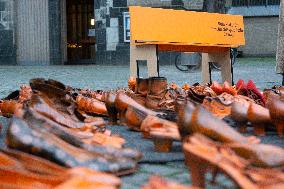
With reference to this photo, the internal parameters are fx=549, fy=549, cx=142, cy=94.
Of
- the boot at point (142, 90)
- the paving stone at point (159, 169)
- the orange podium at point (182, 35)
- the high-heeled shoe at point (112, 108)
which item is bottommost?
the paving stone at point (159, 169)

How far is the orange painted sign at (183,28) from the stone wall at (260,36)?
19.9m

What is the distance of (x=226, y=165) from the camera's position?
5.33ft

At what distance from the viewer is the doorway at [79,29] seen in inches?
811

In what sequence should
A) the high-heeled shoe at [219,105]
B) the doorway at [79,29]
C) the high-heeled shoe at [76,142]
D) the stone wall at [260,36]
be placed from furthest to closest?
1. the stone wall at [260,36]
2. the doorway at [79,29]
3. the high-heeled shoe at [219,105]
4. the high-heeled shoe at [76,142]

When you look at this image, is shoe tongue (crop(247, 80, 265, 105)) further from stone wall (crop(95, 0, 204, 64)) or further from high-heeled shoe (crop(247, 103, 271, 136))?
stone wall (crop(95, 0, 204, 64))

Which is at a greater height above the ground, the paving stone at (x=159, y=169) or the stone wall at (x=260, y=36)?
the stone wall at (x=260, y=36)

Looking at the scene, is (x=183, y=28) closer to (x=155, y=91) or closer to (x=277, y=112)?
(x=155, y=91)

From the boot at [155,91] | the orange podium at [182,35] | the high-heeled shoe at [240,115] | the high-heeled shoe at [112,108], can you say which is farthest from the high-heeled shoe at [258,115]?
the orange podium at [182,35]

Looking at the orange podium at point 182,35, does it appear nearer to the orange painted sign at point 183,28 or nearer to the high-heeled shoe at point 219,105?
the orange painted sign at point 183,28

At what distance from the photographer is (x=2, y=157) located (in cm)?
183

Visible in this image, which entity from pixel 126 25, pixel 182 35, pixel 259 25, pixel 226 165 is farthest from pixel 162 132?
pixel 259 25

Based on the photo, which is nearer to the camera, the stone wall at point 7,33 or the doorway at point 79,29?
the stone wall at point 7,33

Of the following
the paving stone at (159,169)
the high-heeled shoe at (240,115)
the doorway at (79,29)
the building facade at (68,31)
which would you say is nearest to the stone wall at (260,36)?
the doorway at (79,29)

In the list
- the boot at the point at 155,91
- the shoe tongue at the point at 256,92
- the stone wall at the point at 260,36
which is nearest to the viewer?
the boot at the point at 155,91
